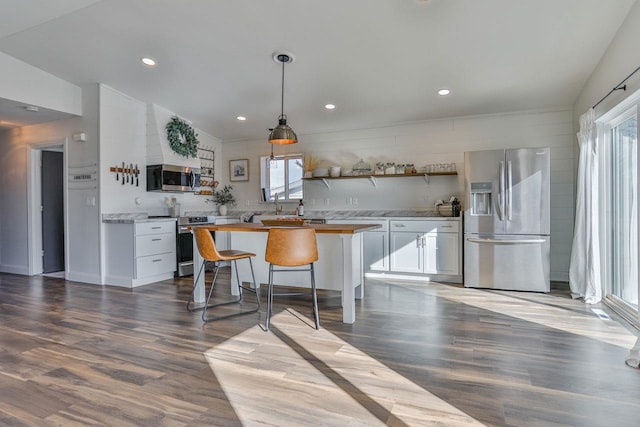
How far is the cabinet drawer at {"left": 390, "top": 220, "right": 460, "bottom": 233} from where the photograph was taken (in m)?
4.86

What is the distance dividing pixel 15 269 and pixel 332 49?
19.6 ft

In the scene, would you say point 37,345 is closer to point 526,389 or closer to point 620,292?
point 526,389

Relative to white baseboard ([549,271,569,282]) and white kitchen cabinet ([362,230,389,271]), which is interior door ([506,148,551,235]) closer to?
white baseboard ([549,271,569,282])

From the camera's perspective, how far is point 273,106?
208 inches

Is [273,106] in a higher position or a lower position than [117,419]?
higher

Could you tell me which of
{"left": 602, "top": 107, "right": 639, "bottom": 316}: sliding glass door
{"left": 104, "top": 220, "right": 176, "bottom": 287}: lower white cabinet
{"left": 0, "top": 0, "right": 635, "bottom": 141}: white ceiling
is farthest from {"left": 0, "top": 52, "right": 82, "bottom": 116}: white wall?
{"left": 602, "top": 107, "right": 639, "bottom": 316}: sliding glass door

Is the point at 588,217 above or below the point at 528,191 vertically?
below

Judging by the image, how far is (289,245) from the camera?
2996mm

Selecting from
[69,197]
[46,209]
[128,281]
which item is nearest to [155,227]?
[128,281]

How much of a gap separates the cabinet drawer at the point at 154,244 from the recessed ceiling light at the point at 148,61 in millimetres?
2167

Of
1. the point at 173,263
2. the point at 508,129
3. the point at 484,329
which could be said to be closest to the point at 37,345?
the point at 173,263

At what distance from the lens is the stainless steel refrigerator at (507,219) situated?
432cm

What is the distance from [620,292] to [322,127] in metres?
4.35

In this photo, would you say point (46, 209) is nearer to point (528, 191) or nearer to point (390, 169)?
point (390, 169)
